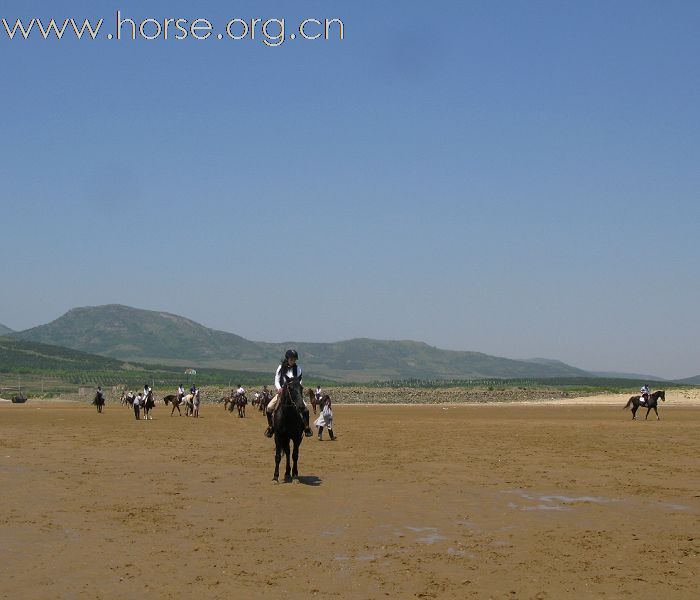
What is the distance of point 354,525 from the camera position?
1252 cm

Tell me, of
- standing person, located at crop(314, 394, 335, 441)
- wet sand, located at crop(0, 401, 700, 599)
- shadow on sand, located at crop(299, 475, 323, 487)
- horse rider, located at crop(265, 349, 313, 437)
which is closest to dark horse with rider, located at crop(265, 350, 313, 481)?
horse rider, located at crop(265, 349, 313, 437)

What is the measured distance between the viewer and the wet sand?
9.11m

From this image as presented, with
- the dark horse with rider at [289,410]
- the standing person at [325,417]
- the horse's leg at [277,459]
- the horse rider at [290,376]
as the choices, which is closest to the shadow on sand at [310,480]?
the dark horse with rider at [289,410]

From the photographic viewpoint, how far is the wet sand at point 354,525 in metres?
9.11

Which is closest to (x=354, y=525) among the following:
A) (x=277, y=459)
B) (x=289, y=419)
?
(x=289, y=419)

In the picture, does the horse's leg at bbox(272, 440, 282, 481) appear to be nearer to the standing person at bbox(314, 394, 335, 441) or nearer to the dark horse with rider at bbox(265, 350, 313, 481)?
the dark horse with rider at bbox(265, 350, 313, 481)

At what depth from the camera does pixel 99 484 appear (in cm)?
1684

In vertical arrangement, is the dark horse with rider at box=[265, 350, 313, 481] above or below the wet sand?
above

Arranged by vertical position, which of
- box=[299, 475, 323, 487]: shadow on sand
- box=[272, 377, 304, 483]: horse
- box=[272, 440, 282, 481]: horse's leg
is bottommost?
box=[299, 475, 323, 487]: shadow on sand

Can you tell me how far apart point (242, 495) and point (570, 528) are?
19.4 feet

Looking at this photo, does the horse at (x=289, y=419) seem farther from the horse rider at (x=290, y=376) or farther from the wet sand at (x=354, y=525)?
the wet sand at (x=354, y=525)

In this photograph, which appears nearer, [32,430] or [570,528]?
[570,528]

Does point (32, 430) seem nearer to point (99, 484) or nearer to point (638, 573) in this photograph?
point (99, 484)

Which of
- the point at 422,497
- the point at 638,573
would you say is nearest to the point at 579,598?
the point at 638,573
